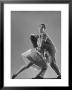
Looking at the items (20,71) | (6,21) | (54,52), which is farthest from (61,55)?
(6,21)

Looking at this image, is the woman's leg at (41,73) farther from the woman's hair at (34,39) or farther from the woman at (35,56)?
the woman's hair at (34,39)

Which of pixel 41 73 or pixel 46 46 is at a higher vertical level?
pixel 46 46

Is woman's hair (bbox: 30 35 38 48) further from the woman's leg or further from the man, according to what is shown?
the woman's leg

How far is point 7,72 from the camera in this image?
895mm

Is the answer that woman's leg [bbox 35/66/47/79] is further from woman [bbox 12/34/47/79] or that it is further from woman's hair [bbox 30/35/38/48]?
woman's hair [bbox 30/35/38/48]

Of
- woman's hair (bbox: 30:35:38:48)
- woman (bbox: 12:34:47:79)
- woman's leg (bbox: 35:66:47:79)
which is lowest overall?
woman's leg (bbox: 35:66:47:79)

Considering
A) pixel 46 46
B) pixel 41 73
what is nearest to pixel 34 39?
pixel 46 46

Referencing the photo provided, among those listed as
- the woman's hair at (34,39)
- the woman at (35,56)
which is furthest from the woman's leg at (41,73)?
the woman's hair at (34,39)

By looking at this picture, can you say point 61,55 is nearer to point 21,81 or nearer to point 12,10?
point 21,81

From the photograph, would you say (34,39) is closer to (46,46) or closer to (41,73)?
(46,46)

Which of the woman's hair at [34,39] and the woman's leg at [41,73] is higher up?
the woman's hair at [34,39]

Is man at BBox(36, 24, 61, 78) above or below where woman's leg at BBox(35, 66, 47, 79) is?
above

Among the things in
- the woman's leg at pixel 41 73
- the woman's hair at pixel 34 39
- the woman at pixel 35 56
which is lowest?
the woman's leg at pixel 41 73

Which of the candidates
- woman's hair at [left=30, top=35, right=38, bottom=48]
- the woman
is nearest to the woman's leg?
the woman
